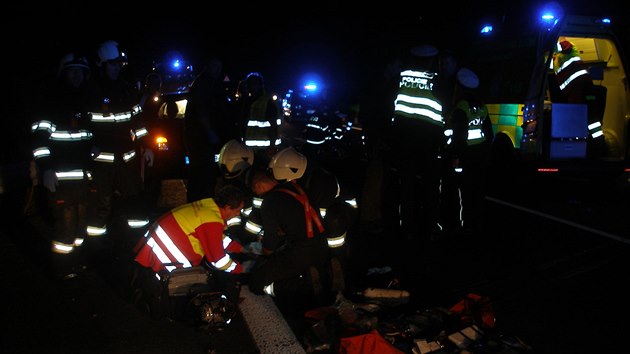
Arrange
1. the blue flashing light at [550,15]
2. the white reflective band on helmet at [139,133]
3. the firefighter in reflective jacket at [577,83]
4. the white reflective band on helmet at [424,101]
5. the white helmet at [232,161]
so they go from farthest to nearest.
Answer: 1. the firefighter in reflective jacket at [577,83]
2. the blue flashing light at [550,15]
3. the white reflective band on helmet at [424,101]
4. the white reflective band on helmet at [139,133]
5. the white helmet at [232,161]

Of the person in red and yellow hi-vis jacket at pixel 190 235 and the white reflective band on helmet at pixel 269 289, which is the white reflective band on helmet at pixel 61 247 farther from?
the white reflective band on helmet at pixel 269 289

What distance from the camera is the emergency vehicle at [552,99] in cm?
822

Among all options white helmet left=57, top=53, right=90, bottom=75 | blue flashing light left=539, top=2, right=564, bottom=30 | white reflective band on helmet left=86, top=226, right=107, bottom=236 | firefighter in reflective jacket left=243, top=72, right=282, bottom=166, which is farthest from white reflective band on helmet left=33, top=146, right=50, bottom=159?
blue flashing light left=539, top=2, right=564, bottom=30

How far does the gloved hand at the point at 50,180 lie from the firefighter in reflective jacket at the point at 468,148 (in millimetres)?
4270

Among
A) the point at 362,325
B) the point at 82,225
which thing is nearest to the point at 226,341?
the point at 362,325

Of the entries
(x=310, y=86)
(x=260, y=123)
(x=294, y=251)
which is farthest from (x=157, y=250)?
(x=310, y=86)

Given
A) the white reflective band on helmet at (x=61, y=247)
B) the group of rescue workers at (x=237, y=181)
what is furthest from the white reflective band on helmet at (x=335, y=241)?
the white reflective band on helmet at (x=61, y=247)

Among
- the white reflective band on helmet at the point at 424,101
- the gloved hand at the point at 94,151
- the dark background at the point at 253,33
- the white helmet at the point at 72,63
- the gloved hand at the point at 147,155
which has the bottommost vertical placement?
the gloved hand at the point at 147,155

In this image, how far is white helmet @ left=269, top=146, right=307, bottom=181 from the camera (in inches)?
203

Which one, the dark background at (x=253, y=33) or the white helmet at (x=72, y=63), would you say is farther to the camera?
the dark background at (x=253, y=33)

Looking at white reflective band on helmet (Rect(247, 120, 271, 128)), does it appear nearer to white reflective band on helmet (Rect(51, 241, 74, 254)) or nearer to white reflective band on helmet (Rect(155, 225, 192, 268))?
white reflective band on helmet (Rect(51, 241, 74, 254))

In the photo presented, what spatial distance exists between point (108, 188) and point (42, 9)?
9137mm

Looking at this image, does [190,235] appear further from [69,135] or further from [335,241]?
[69,135]

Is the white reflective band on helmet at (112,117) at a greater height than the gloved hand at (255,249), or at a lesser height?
greater
